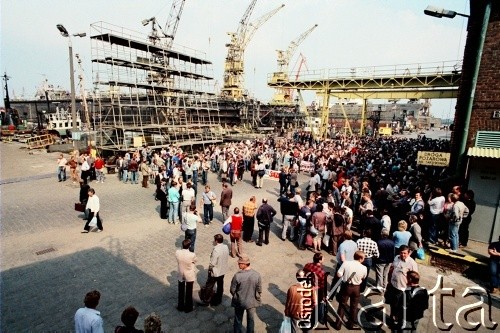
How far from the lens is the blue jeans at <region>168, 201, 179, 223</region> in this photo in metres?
10.4

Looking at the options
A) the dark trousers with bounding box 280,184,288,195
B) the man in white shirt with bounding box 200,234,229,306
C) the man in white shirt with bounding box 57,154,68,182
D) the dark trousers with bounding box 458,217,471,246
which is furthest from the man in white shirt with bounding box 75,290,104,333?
the man in white shirt with bounding box 57,154,68,182

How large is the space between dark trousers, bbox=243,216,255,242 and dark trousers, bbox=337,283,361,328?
12.9 ft

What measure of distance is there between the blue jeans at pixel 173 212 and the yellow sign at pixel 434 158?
851 centimetres

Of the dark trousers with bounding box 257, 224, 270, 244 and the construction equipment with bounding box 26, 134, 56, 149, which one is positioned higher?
the construction equipment with bounding box 26, 134, 56, 149

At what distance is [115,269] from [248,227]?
384 centimetres

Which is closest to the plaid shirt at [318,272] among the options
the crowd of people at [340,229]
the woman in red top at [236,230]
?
the crowd of people at [340,229]

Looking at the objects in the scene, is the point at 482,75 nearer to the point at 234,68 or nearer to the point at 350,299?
the point at 350,299

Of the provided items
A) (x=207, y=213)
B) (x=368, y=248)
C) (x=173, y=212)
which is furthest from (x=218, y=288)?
(x=173, y=212)

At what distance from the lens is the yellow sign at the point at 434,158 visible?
962 centimetres

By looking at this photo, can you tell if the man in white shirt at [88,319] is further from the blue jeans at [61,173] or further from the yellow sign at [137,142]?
the yellow sign at [137,142]

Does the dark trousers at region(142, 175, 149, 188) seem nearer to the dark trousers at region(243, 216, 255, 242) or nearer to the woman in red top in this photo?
the dark trousers at region(243, 216, 255, 242)

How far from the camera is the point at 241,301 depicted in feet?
15.4

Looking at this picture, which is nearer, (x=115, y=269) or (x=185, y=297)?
(x=185, y=297)

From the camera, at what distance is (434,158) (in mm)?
9742
